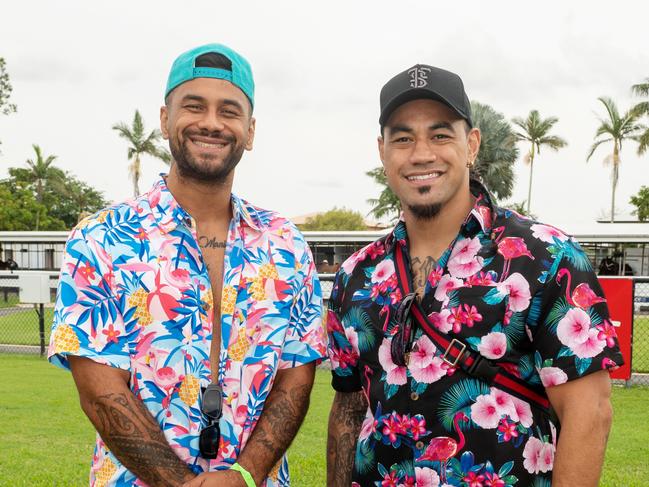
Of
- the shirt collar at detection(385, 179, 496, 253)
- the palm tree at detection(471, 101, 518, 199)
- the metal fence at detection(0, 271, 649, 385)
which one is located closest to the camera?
the shirt collar at detection(385, 179, 496, 253)

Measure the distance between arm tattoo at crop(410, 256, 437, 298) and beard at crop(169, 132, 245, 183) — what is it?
898 mm

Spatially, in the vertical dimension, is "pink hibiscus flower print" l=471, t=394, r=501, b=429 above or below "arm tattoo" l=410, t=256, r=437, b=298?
below

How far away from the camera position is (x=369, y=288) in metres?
2.96

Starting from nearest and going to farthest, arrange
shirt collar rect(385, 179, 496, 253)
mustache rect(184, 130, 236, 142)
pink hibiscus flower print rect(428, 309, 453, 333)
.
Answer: pink hibiscus flower print rect(428, 309, 453, 333) < shirt collar rect(385, 179, 496, 253) < mustache rect(184, 130, 236, 142)

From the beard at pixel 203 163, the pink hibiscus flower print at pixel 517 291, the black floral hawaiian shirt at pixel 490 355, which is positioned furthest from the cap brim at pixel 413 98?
the pink hibiscus flower print at pixel 517 291

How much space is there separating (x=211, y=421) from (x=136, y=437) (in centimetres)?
29

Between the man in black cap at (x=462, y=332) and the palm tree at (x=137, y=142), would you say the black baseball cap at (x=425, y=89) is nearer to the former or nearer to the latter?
the man in black cap at (x=462, y=332)

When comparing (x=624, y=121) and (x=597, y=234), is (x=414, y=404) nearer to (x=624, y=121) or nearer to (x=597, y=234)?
(x=597, y=234)

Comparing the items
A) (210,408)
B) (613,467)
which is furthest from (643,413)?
(210,408)

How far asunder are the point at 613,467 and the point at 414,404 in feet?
14.2

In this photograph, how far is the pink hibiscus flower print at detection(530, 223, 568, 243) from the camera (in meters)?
2.57

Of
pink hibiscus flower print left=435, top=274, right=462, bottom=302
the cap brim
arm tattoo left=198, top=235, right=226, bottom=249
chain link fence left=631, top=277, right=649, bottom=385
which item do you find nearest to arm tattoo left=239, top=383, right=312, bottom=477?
arm tattoo left=198, top=235, right=226, bottom=249

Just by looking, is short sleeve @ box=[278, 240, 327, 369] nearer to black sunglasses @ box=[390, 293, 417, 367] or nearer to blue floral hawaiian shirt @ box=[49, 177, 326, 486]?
blue floral hawaiian shirt @ box=[49, 177, 326, 486]

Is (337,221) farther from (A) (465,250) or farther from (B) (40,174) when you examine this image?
(A) (465,250)
